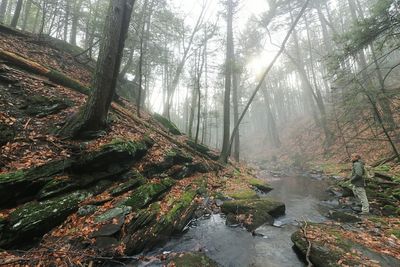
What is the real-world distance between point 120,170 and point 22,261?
3563mm

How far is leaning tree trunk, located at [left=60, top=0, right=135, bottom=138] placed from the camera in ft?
23.9

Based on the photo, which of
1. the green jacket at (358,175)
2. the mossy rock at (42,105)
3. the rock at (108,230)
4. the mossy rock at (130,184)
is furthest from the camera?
the green jacket at (358,175)

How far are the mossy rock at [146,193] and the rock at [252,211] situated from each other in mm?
2232

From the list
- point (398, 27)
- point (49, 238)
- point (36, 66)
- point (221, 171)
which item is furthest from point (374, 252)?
point (36, 66)

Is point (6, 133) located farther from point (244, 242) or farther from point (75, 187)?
point (244, 242)

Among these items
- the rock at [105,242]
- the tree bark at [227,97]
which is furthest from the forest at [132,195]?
the tree bark at [227,97]

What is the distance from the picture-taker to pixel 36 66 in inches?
368

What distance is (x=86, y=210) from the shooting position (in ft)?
18.8

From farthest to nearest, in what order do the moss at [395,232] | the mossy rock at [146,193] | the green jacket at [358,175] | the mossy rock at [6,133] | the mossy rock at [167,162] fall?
the mossy rock at [167,162], the green jacket at [358,175], the mossy rock at [146,193], the mossy rock at [6,133], the moss at [395,232]

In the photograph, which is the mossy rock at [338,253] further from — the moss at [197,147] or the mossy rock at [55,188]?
the moss at [197,147]

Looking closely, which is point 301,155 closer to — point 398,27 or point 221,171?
point 221,171

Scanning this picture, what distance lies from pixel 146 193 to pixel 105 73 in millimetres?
4028

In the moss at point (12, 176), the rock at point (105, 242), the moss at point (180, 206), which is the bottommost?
the rock at point (105, 242)

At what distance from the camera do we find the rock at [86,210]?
562 cm
